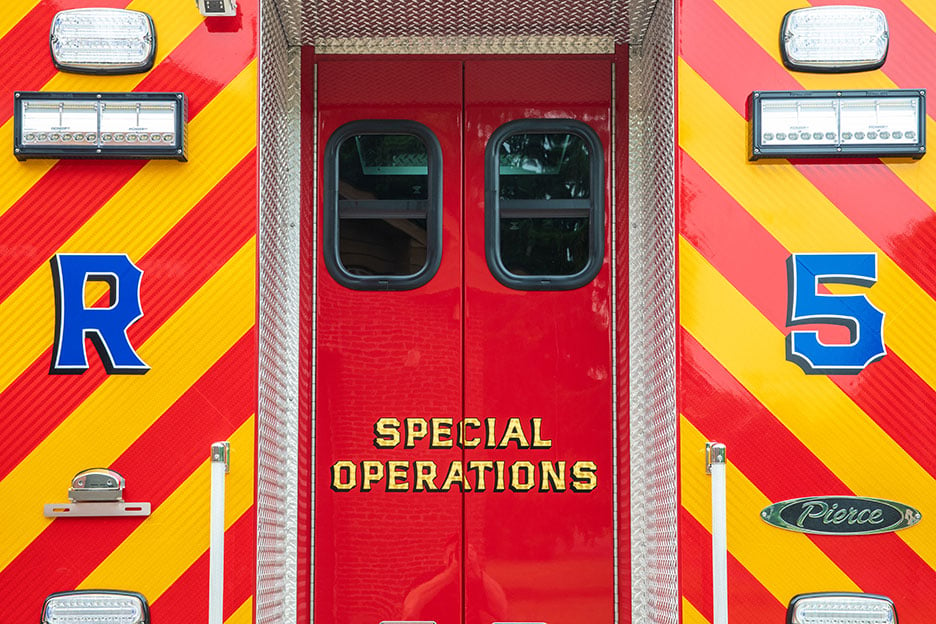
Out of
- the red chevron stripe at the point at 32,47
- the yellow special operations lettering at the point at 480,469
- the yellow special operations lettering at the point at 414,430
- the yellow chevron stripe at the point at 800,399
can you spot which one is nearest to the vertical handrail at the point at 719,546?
the yellow chevron stripe at the point at 800,399

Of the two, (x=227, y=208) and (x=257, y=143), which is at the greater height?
(x=257, y=143)

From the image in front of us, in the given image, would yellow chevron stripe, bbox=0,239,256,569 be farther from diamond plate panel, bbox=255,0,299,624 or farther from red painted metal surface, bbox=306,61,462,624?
red painted metal surface, bbox=306,61,462,624

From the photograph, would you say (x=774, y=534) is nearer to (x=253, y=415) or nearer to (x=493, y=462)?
(x=493, y=462)

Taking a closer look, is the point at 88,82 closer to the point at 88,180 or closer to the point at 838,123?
the point at 88,180

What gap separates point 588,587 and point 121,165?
1.82 m

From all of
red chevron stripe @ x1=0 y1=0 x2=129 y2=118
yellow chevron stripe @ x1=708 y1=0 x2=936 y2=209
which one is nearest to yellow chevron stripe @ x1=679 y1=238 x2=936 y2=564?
yellow chevron stripe @ x1=708 y1=0 x2=936 y2=209

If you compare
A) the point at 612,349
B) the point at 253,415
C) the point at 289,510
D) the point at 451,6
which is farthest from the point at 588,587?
the point at 451,6

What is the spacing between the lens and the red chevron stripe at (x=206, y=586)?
101 inches

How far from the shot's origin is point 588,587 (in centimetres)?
323

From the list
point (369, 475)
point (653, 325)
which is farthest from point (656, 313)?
point (369, 475)

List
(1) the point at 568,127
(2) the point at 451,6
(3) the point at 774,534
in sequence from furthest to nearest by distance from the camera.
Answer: (1) the point at 568,127 < (2) the point at 451,6 < (3) the point at 774,534

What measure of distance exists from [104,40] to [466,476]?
1.61 m

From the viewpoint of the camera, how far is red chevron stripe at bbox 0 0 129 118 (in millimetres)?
2672

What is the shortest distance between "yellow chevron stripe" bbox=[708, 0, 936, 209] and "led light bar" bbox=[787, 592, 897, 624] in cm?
98
